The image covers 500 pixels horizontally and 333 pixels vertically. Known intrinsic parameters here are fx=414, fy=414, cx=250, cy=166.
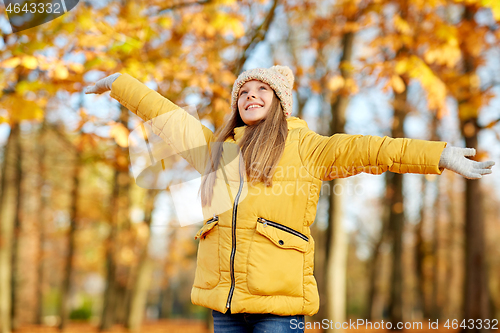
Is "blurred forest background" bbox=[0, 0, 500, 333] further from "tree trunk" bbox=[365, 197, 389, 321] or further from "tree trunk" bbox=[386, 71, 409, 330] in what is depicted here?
"tree trunk" bbox=[365, 197, 389, 321]

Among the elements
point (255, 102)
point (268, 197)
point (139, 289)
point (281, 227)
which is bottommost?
point (139, 289)

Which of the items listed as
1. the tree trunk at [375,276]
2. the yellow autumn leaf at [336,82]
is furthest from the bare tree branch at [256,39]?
the tree trunk at [375,276]

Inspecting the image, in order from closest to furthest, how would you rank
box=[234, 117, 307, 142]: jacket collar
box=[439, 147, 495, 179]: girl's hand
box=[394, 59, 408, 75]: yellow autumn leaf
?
box=[439, 147, 495, 179]: girl's hand, box=[234, 117, 307, 142]: jacket collar, box=[394, 59, 408, 75]: yellow autumn leaf

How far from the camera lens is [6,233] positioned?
873 centimetres

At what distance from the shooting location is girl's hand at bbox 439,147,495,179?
75.3 inches

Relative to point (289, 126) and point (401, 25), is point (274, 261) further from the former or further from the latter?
point (401, 25)

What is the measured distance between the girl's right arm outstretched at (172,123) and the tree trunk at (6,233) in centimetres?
692

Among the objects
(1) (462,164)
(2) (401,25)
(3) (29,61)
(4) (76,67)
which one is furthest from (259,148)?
(2) (401,25)

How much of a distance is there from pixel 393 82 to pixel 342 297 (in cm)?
315

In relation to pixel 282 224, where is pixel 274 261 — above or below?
below

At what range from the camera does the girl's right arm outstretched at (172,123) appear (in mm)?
2359

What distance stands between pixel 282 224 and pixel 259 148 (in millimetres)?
413

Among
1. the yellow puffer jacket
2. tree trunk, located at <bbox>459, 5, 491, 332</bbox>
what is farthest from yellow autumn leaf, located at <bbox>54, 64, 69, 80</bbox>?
tree trunk, located at <bbox>459, 5, 491, 332</bbox>

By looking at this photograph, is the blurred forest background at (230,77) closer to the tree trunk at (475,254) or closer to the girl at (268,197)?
the tree trunk at (475,254)
